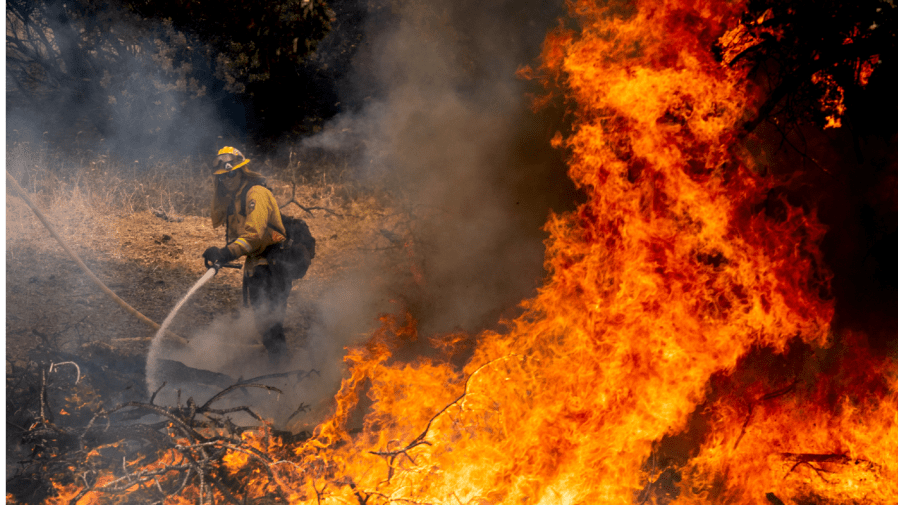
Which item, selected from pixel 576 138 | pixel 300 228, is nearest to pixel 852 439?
pixel 576 138

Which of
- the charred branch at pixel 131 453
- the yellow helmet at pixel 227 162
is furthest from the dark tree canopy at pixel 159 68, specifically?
the charred branch at pixel 131 453

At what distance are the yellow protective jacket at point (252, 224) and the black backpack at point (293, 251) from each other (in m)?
0.10

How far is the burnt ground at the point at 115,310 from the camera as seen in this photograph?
4.48 metres

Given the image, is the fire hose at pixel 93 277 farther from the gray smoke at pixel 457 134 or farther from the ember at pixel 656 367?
the gray smoke at pixel 457 134

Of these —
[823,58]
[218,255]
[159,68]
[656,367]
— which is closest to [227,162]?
[218,255]

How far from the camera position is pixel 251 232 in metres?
4.44

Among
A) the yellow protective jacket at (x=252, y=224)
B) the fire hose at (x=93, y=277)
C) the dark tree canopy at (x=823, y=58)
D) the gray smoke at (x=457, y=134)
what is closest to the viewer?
the yellow protective jacket at (x=252, y=224)

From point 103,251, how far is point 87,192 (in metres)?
0.72

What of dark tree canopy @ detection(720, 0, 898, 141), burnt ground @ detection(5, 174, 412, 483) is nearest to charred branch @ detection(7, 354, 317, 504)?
burnt ground @ detection(5, 174, 412, 483)

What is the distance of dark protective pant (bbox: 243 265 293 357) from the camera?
4793 mm

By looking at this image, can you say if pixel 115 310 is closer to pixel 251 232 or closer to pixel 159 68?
pixel 251 232

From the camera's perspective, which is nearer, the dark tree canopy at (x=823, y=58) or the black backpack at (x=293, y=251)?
the dark tree canopy at (x=823, y=58)

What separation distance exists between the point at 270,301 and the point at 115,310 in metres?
1.66

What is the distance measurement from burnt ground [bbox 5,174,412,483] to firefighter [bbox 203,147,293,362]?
1.52ft
